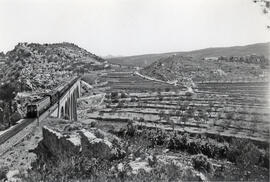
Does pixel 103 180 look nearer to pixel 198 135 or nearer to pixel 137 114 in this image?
pixel 198 135

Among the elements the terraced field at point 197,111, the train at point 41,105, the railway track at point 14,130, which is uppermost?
the train at point 41,105

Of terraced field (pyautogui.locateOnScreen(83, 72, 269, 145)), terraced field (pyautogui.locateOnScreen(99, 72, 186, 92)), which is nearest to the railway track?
terraced field (pyautogui.locateOnScreen(83, 72, 269, 145))

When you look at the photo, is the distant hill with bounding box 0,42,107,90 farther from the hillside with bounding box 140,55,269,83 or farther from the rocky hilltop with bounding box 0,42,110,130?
the hillside with bounding box 140,55,269,83

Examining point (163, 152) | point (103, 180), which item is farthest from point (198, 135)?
point (103, 180)

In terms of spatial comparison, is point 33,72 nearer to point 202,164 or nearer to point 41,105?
point 41,105

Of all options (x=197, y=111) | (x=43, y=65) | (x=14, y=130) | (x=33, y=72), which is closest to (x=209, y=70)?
(x=33, y=72)

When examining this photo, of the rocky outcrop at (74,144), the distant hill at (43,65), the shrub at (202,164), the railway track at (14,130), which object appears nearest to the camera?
the rocky outcrop at (74,144)

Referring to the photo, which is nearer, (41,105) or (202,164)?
(202,164)

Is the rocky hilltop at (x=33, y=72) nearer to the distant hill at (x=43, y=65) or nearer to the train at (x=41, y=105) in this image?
the distant hill at (x=43, y=65)

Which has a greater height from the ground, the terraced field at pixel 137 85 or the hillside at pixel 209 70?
the hillside at pixel 209 70

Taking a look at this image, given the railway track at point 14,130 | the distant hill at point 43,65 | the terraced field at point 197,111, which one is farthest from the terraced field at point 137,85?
the railway track at point 14,130
